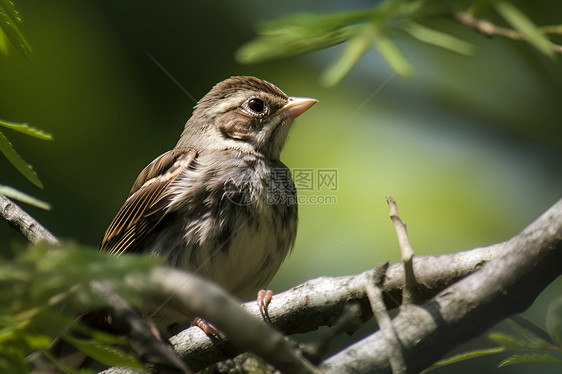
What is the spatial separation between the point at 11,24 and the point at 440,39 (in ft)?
3.96

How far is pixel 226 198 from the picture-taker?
4.20 meters

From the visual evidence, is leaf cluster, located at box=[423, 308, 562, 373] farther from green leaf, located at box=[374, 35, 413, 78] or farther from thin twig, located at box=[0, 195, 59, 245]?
thin twig, located at box=[0, 195, 59, 245]

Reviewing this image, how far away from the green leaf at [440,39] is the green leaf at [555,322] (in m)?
0.90

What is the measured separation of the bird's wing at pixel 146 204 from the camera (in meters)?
4.39

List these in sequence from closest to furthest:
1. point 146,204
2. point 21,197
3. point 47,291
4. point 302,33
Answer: point 47,291
point 302,33
point 21,197
point 146,204

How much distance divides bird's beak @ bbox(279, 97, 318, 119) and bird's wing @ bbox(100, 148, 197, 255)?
2.57ft

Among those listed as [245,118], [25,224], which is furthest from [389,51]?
[245,118]

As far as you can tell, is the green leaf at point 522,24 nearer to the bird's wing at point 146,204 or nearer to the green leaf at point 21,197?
the green leaf at point 21,197

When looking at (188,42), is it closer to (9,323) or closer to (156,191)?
(156,191)

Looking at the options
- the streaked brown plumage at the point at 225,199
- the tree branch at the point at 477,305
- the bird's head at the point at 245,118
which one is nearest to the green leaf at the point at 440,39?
the tree branch at the point at 477,305

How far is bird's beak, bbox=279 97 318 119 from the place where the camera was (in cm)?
501

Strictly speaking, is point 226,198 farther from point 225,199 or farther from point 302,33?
point 302,33
